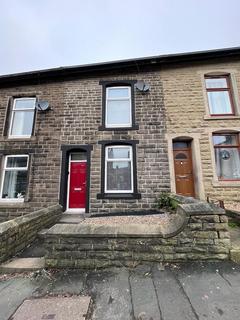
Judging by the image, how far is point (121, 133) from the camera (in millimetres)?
8219

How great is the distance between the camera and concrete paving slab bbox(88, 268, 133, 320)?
2.19 metres

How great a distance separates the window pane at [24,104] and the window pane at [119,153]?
14.9 ft

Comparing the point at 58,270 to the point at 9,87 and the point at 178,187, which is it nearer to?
the point at 178,187

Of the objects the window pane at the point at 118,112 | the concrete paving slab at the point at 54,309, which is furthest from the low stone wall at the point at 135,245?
the window pane at the point at 118,112

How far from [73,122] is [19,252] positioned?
5.80m

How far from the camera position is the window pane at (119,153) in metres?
8.18

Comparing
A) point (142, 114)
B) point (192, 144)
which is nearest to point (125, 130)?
point (142, 114)

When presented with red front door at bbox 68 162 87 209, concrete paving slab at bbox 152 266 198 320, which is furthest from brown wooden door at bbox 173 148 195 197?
concrete paving slab at bbox 152 266 198 320

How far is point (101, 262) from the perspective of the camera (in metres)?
3.22

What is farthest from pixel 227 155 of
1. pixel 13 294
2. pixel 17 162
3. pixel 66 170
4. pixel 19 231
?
pixel 17 162

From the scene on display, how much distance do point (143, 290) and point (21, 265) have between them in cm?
226

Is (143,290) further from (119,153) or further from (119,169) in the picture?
(119,153)

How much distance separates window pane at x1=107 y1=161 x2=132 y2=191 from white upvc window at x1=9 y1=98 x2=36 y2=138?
4.16 meters

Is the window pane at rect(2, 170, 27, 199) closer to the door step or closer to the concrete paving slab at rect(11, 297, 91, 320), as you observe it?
the door step
